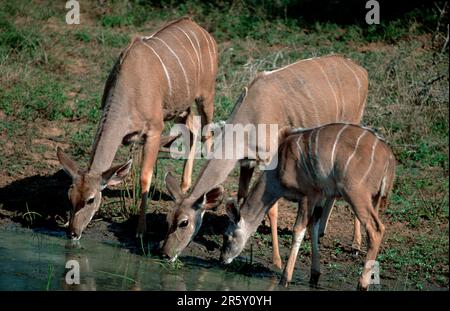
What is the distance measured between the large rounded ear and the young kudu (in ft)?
0.60

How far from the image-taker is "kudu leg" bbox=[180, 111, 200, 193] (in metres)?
8.38

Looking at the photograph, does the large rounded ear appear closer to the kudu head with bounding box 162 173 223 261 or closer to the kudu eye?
the kudu head with bounding box 162 173 223 261

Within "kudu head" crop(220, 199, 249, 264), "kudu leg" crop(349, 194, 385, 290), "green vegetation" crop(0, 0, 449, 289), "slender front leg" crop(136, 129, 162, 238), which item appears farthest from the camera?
"green vegetation" crop(0, 0, 449, 289)

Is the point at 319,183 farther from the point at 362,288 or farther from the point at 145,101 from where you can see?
the point at 145,101

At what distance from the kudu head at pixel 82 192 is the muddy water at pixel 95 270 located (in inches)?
8.1

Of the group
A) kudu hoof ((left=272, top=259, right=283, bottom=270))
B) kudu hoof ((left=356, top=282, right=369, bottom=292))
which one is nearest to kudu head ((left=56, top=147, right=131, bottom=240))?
kudu hoof ((left=272, top=259, right=283, bottom=270))

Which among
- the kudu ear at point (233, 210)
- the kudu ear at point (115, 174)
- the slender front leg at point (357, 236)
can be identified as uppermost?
the kudu ear at point (115, 174)

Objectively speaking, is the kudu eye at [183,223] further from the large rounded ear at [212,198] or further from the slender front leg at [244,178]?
the slender front leg at [244,178]

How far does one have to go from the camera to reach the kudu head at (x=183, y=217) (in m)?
6.74

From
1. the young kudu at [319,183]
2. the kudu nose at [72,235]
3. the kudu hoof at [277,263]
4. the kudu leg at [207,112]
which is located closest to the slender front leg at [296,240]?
the young kudu at [319,183]

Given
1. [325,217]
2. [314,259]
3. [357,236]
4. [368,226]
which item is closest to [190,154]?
[325,217]

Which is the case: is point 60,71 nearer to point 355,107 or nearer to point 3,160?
point 3,160
